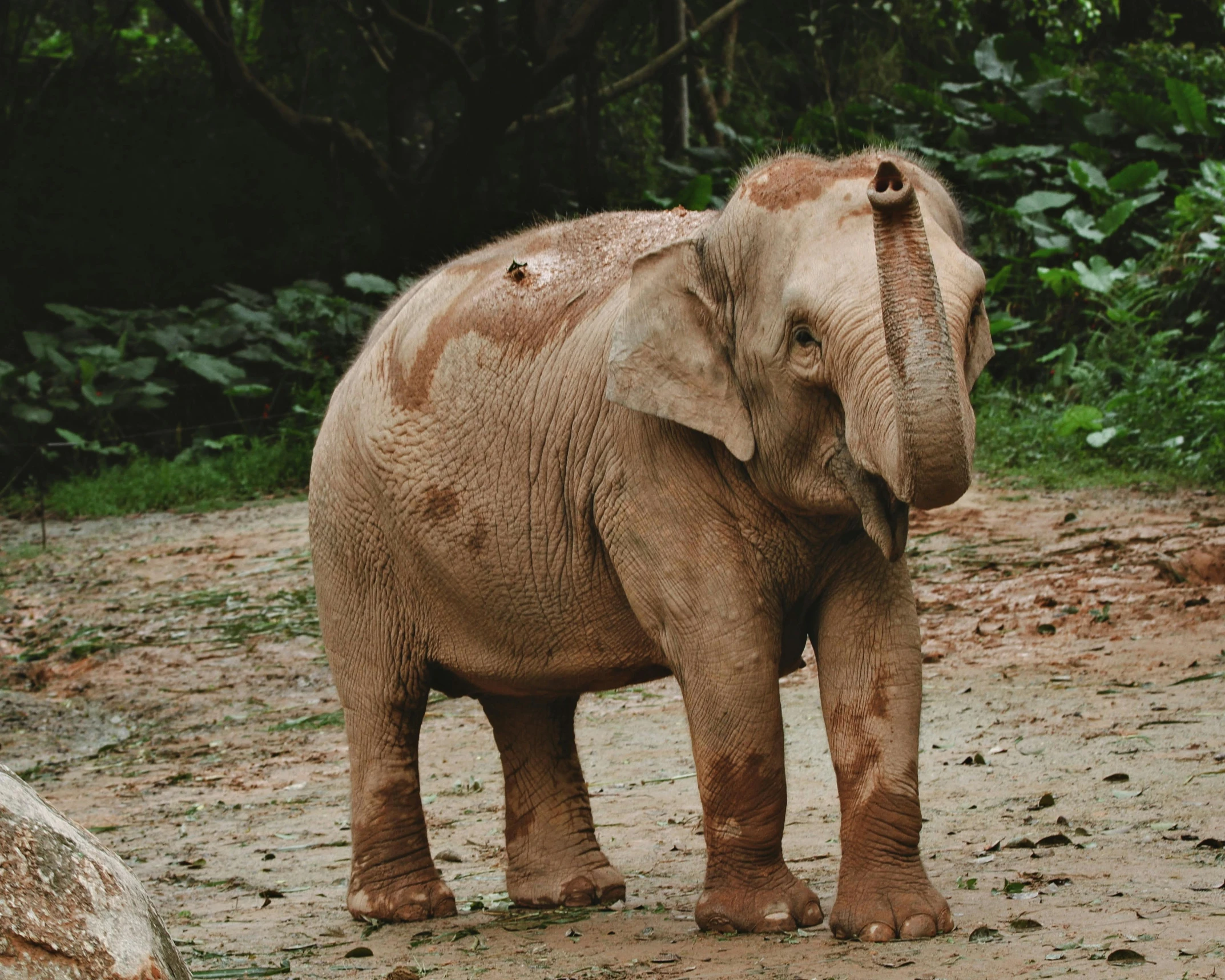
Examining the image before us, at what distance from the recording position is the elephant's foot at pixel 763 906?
4.25 meters

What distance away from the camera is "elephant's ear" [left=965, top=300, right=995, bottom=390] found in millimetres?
3889

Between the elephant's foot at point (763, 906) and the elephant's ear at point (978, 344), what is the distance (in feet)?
4.51

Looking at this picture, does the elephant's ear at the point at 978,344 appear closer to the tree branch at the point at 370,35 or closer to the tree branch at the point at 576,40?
the tree branch at the point at 576,40

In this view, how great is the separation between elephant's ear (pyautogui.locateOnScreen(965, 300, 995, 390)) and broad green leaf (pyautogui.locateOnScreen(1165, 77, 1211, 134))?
39.5 feet

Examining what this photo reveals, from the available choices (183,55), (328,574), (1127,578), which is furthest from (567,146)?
(328,574)

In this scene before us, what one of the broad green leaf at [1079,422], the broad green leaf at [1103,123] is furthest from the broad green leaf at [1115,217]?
the broad green leaf at [1079,422]

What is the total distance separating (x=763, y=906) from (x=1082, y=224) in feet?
38.3

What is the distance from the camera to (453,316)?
498 centimetres

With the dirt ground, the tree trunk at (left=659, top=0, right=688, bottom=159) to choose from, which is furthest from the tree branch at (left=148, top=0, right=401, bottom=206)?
the dirt ground

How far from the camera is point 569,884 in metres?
5.20

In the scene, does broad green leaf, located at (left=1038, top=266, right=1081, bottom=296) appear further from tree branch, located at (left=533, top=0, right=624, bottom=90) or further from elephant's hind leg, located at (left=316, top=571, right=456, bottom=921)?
elephant's hind leg, located at (left=316, top=571, right=456, bottom=921)

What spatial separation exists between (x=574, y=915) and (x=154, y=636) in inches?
241

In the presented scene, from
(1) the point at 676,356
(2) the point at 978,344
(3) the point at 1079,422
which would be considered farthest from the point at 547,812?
(3) the point at 1079,422

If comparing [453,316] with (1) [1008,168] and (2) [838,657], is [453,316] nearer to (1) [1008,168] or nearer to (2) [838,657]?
(2) [838,657]
